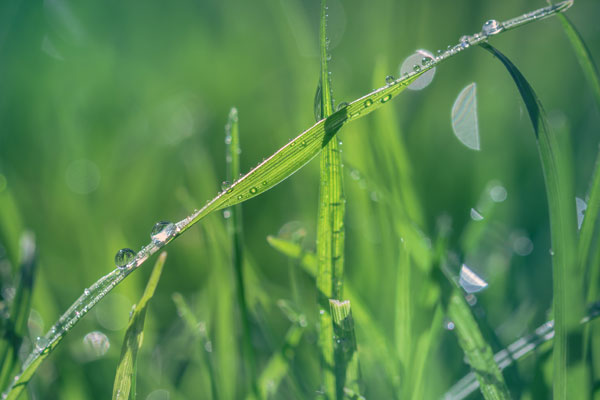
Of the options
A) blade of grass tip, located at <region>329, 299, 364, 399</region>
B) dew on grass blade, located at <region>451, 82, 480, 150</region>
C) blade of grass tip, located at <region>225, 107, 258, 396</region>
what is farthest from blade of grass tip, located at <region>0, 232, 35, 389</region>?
dew on grass blade, located at <region>451, 82, 480, 150</region>

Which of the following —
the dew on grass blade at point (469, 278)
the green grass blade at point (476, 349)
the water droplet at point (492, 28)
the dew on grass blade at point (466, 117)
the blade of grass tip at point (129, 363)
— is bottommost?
the green grass blade at point (476, 349)

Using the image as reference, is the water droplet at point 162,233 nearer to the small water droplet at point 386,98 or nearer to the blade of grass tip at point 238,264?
the blade of grass tip at point 238,264

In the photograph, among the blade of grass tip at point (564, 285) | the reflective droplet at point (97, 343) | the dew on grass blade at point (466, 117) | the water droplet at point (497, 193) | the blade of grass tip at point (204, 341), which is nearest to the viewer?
the blade of grass tip at point (564, 285)

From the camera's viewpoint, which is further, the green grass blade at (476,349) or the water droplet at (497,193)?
the water droplet at (497,193)

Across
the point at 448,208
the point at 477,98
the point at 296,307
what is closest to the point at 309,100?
the point at 448,208

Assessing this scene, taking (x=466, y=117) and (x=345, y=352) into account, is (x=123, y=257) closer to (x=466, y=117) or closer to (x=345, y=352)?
(x=345, y=352)

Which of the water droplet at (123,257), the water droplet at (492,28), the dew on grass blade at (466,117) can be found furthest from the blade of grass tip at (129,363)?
the dew on grass blade at (466,117)

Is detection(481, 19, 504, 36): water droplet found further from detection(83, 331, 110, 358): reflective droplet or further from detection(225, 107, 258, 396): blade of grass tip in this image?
detection(83, 331, 110, 358): reflective droplet
